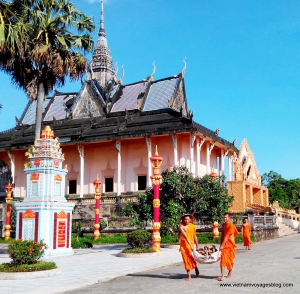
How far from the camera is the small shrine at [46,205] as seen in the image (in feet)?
45.9

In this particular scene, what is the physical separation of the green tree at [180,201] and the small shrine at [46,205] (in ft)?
10.6

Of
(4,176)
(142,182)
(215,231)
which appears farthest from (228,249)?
(4,176)

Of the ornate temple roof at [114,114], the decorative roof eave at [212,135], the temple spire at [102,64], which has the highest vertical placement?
the temple spire at [102,64]

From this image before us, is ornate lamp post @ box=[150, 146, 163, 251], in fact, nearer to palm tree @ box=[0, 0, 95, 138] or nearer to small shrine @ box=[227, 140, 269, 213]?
palm tree @ box=[0, 0, 95, 138]

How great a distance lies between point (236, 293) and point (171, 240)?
12.1 meters

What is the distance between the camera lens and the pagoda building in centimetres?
2783

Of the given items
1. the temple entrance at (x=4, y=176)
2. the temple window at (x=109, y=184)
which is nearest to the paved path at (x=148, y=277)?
the temple window at (x=109, y=184)

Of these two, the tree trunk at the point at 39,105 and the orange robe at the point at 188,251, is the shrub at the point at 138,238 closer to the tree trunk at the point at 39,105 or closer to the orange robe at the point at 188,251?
the orange robe at the point at 188,251

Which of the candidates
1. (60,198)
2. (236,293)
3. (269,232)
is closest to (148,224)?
(269,232)

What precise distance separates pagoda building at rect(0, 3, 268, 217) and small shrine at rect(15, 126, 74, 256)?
11.8 m

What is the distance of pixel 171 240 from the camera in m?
18.9

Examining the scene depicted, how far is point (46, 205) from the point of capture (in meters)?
14.1

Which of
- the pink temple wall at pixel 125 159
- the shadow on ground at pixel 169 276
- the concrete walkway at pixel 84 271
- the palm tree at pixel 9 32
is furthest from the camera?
the pink temple wall at pixel 125 159

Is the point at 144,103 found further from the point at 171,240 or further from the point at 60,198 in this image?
the point at 60,198
